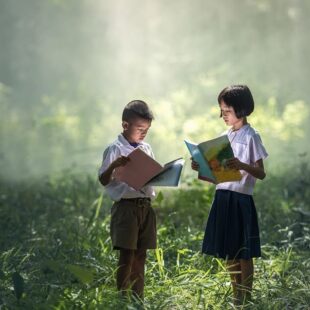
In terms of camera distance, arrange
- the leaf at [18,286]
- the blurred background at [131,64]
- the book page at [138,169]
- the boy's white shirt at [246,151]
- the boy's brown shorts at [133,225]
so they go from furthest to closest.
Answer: the blurred background at [131,64] → the boy's white shirt at [246,151] → the boy's brown shorts at [133,225] → the book page at [138,169] → the leaf at [18,286]

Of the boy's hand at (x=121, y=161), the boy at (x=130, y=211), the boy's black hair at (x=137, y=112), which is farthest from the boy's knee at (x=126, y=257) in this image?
the boy's black hair at (x=137, y=112)

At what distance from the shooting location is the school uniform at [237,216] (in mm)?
4945

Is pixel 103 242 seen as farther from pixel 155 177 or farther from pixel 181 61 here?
pixel 181 61

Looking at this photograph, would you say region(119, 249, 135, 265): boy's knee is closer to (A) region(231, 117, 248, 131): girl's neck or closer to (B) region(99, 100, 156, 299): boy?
(B) region(99, 100, 156, 299): boy

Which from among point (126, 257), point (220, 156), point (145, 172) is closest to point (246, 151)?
point (220, 156)

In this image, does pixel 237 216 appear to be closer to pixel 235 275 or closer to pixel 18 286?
pixel 235 275

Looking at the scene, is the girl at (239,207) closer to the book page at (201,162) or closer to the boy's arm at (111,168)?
the book page at (201,162)

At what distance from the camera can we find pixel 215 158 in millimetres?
4715

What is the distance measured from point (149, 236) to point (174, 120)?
8451 millimetres

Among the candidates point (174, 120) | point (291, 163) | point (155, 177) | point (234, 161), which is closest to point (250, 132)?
point (234, 161)

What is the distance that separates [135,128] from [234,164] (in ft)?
2.07

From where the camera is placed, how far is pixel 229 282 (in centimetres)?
532

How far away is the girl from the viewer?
4.93 meters

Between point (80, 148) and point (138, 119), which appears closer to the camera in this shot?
point (138, 119)
